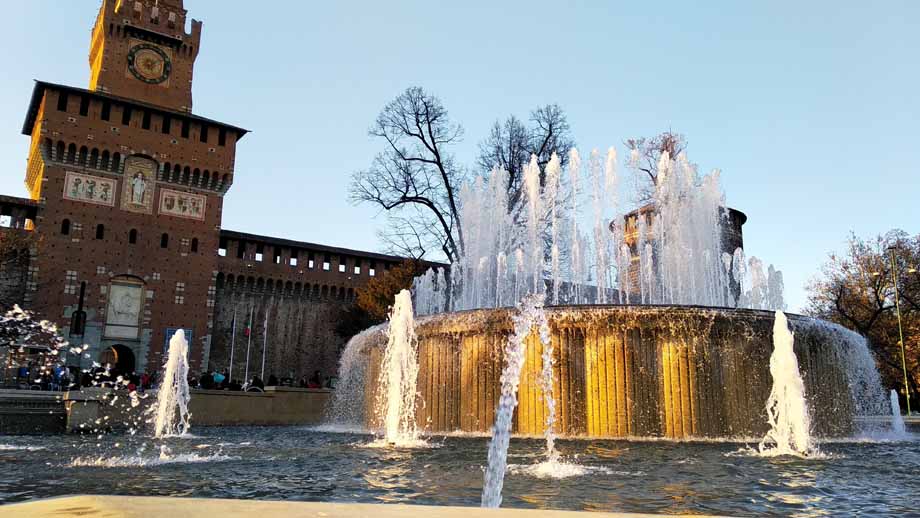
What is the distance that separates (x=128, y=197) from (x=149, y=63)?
7.58 metres

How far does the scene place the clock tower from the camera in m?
32.2

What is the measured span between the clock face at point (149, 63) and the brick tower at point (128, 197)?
0.16 ft

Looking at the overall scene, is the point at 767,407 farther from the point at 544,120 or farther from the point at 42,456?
the point at 544,120

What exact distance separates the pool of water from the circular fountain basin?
1.05 metres

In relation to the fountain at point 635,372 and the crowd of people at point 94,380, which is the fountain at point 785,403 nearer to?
the fountain at point 635,372

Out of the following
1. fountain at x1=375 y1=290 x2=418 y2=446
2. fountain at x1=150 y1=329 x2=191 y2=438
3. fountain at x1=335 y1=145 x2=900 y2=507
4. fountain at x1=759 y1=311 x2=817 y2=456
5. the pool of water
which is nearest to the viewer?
the pool of water

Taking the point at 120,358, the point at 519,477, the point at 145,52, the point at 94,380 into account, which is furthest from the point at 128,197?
the point at 519,477

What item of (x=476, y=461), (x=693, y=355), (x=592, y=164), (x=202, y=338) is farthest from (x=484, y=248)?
(x=202, y=338)

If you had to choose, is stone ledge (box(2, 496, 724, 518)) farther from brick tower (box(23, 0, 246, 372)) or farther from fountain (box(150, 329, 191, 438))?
brick tower (box(23, 0, 246, 372))

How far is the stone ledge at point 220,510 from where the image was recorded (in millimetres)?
1915

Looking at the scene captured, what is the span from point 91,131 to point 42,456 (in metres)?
26.4

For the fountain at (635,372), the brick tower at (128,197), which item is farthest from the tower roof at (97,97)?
the fountain at (635,372)

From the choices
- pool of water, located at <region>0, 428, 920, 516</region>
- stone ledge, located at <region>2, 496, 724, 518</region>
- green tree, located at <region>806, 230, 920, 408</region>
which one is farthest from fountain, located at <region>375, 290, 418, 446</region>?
green tree, located at <region>806, 230, 920, 408</region>

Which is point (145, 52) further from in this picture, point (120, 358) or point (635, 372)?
Answer: point (635, 372)
